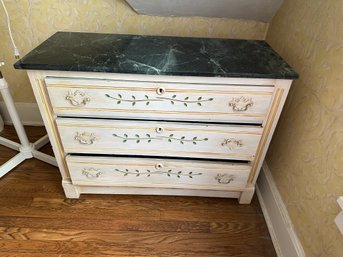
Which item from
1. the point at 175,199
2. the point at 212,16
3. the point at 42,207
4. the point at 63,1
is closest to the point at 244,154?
the point at 175,199

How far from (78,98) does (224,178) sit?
780mm

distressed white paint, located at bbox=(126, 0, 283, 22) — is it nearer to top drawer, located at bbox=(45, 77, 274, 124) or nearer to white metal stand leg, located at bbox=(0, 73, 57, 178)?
top drawer, located at bbox=(45, 77, 274, 124)

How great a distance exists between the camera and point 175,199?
4.40ft

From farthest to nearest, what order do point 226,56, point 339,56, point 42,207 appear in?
point 42,207 < point 226,56 < point 339,56

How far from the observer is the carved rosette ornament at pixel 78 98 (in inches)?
37.5

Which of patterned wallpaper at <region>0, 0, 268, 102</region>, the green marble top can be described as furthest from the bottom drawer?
patterned wallpaper at <region>0, 0, 268, 102</region>

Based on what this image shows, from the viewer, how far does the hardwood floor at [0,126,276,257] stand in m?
1.11

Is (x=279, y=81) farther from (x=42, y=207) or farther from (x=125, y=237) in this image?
(x=42, y=207)

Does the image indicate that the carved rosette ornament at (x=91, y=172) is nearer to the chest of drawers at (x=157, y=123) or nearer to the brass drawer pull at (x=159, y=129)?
the chest of drawers at (x=157, y=123)

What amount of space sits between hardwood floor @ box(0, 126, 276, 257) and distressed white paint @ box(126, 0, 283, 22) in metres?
1.04

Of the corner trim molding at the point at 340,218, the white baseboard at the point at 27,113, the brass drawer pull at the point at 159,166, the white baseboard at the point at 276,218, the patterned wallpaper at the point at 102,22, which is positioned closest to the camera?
the corner trim molding at the point at 340,218

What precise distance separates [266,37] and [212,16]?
351 millimetres

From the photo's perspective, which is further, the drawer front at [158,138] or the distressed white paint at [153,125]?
the drawer front at [158,138]

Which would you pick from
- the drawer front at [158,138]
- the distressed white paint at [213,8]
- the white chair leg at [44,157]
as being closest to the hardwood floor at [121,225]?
the white chair leg at [44,157]
